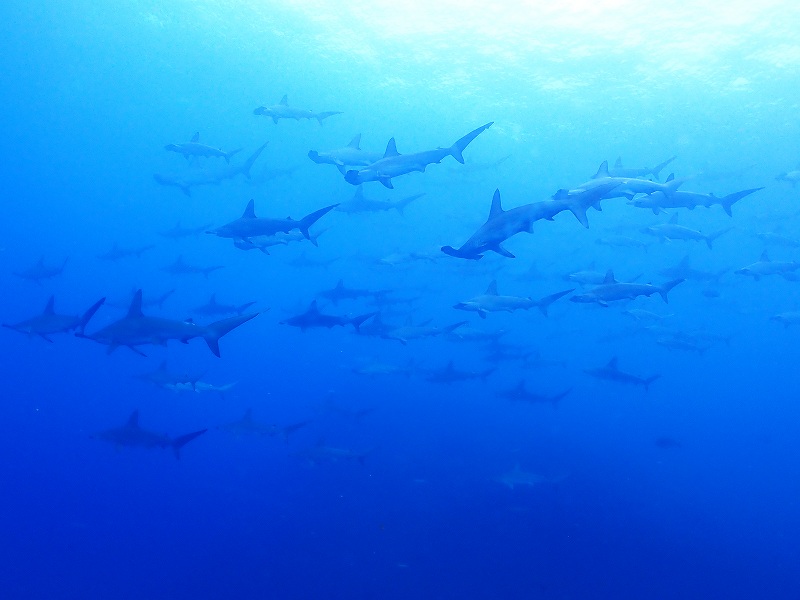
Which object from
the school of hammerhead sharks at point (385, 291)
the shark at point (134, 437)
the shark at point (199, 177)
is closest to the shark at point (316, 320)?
the school of hammerhead sharks at point (385, 291)

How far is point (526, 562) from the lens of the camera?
1048 cm

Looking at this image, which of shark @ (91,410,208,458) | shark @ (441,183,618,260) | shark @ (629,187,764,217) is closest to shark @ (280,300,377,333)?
shark @ (91,410,208,458)

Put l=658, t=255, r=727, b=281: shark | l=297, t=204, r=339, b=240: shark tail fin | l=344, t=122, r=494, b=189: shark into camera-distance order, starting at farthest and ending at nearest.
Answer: l=658, t=255, r=727, b=281: shark
l=297, t=204, r=339, b=240: shark tail fin
l=344, t=122, r=494, b=189: shark

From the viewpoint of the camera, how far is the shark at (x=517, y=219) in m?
7.04

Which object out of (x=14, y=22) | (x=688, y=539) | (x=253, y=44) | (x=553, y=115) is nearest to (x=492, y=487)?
(x=688, y=539)

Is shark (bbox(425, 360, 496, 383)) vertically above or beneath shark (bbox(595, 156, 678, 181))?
beneath

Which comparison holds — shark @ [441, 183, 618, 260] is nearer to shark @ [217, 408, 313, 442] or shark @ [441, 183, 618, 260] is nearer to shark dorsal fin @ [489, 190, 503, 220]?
shark dorsal fin @ [489, 190, 503, 220]

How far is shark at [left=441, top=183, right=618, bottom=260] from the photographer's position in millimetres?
7035

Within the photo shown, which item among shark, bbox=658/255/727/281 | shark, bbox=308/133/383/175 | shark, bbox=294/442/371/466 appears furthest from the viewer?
shark, bbox=658/255/727/281

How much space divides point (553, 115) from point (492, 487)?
38.4 metres

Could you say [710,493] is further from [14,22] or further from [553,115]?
[14,22]

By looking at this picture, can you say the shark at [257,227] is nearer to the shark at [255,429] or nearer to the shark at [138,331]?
the shark at [138,331]

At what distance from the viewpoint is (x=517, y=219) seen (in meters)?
7.02

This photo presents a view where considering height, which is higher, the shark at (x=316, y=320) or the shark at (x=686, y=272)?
the shark at (x=686, y=272)
